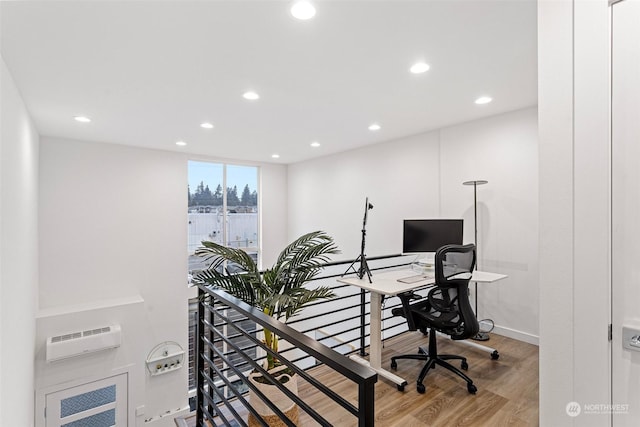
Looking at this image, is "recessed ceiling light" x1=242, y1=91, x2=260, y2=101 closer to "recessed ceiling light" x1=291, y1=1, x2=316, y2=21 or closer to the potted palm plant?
"recessed ceiling light" x1=291, y1=1, x2=316, y2=21

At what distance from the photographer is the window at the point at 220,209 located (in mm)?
5633

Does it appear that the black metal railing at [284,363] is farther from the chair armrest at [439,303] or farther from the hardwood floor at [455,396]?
the chair armrest at [439,303]

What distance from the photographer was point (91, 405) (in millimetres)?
4051

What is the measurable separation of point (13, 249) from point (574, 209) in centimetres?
336

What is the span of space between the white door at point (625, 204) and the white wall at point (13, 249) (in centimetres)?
303

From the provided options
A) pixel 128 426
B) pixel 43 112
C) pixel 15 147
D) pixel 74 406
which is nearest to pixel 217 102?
pixel 15 147

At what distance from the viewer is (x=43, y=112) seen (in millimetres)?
3223

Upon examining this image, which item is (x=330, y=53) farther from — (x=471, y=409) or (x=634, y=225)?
(x=471, y=409)

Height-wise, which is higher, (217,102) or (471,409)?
(217,102)

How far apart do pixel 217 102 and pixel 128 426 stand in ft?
14.9

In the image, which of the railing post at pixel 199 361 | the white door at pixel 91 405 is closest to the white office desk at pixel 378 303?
the railing post at pixel 199 361

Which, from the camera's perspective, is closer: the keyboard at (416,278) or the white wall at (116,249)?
the keyboard at (416,278)

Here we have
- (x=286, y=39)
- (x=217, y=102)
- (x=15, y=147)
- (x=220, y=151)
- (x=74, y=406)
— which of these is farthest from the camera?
(x=220, y=151)

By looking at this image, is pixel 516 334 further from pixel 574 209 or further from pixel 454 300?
pixel 574 209
